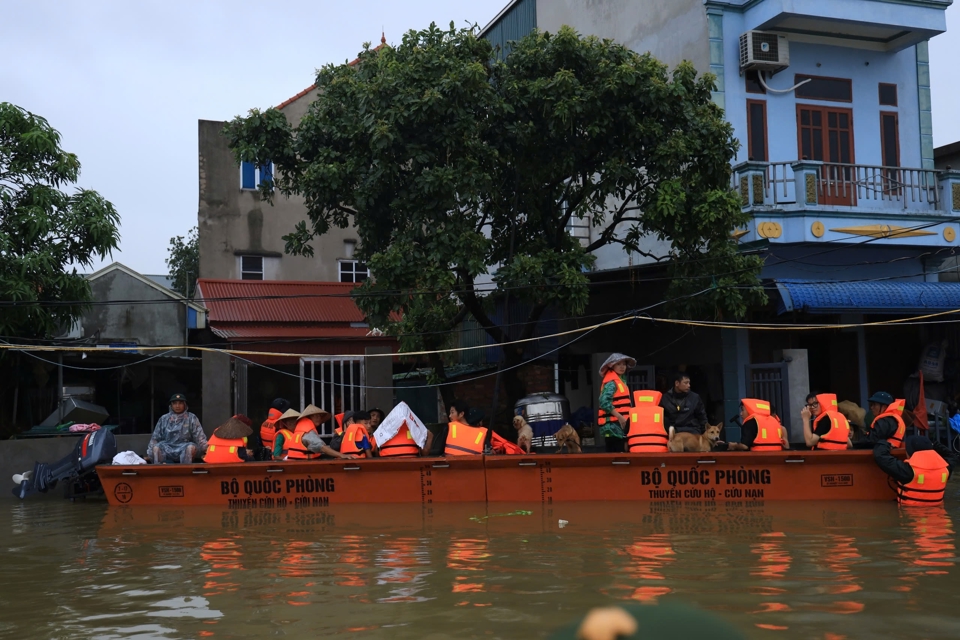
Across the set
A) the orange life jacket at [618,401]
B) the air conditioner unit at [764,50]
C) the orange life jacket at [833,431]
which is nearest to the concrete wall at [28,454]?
the orange life jacket at [618,401]

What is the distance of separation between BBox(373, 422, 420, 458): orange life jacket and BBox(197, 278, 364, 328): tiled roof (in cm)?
1010

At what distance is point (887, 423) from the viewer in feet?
41.5

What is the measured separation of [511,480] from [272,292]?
1300cm

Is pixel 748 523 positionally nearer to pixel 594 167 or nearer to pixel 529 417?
pixel 529 417

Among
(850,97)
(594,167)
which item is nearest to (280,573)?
(594,167)

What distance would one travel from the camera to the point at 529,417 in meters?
18.1

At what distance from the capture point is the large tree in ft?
54.4

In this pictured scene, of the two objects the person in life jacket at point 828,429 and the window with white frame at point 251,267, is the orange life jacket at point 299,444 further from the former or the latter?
the window with white frame at point 251,267

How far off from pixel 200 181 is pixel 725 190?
48.7ft

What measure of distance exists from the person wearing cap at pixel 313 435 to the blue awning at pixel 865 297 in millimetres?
8213

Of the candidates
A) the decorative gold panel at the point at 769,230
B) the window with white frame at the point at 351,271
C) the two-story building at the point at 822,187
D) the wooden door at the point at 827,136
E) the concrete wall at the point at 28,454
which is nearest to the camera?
the concrete wall at the point at 28,454

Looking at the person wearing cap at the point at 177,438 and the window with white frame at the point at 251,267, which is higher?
Answer: the window with white frame at the point at 251,267

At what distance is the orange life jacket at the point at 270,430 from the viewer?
54.5 feet

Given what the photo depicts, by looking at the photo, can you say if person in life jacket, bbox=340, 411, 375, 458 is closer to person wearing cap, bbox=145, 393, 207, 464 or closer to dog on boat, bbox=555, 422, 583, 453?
person wearing cap, bbox=145, 393, 207, 464
